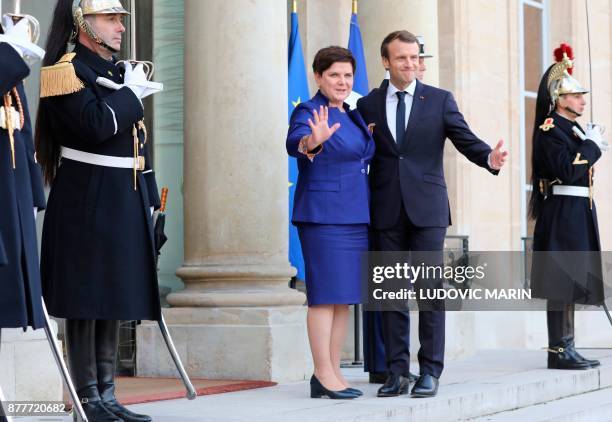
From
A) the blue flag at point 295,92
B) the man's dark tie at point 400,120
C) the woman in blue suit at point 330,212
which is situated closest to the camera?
the woman in blue suit at point 330,212

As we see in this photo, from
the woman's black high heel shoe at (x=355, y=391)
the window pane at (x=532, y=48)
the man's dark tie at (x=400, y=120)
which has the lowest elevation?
the woman's black high heel shoe at (x=355, y=391)

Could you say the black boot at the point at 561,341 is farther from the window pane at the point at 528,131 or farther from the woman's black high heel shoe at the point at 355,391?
the window pane at the point at 528,131

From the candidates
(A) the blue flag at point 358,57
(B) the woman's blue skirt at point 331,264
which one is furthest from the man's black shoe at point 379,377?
(A) the blue flag at point 358,57

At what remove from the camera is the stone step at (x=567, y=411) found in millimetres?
7195

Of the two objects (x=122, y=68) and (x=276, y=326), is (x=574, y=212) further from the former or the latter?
(x=122, y=68)

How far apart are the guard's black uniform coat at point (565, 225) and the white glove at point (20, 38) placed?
4659 millimetres

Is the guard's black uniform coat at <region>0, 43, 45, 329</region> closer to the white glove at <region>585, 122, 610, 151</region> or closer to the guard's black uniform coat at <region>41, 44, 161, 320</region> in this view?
the guard's black uniform coat at <region>41, 44, 161, 320</region>

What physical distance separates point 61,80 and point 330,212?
69.5 inches

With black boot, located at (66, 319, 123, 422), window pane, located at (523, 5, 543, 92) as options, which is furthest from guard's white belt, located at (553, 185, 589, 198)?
A: window pane, located at (523, 5, 543, 92)

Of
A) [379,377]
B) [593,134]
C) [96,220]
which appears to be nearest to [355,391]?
[379,377]

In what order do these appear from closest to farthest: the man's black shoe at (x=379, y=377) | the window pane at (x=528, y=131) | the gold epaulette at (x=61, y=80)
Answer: the gold epaulette at (x=61, y=80)
the man's black shoe at (x=379, y=377)
the window pane at (x=528, y=131)

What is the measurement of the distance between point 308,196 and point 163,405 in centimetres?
125

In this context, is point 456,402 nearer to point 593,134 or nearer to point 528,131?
point 593,134

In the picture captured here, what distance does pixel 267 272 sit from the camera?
814 cm
